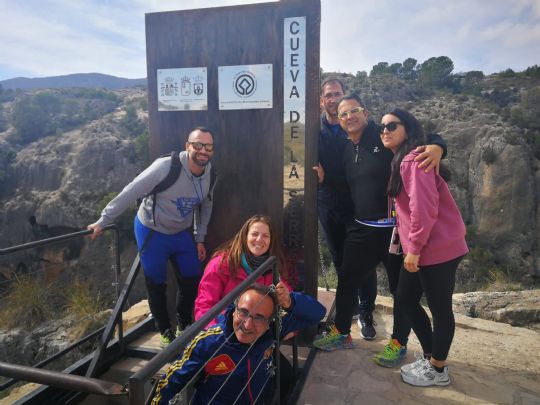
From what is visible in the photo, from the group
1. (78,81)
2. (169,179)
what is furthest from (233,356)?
(78,81)

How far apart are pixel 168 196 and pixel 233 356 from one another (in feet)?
5.22

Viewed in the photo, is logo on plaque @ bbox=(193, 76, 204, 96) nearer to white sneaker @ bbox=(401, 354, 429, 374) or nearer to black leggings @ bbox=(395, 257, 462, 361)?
black leggings @ bbox=(395, 257, 462, 361)

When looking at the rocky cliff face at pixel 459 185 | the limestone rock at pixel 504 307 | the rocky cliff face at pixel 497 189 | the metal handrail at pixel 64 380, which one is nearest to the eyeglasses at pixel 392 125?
the metal handrail at pixel 64 380

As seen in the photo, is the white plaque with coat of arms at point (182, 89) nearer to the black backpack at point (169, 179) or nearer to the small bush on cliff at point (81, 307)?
the black backpack at point (169, 179)

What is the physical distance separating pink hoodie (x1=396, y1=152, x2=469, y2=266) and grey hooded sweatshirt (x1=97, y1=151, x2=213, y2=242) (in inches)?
69.2

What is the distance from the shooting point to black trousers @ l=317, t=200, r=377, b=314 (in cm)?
375

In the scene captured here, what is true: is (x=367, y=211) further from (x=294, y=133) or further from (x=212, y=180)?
(x=212, y=180)

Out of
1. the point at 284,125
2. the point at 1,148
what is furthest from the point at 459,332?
the point at 1,148

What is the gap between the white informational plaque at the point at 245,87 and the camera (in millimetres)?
3680

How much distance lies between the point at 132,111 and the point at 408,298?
36.3 metres

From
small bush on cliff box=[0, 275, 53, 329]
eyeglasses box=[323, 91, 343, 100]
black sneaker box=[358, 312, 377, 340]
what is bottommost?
small bush on cliff box=[0, 275, 53, 329]

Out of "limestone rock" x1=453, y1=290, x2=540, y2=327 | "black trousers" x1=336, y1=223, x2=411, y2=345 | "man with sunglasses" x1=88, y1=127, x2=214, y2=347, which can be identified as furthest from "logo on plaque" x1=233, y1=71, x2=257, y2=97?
"limestone rock" x1=453, y1=290, x2=540, y2=327

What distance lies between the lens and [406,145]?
2.75 metres

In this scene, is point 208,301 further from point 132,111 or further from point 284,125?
point 132,111
